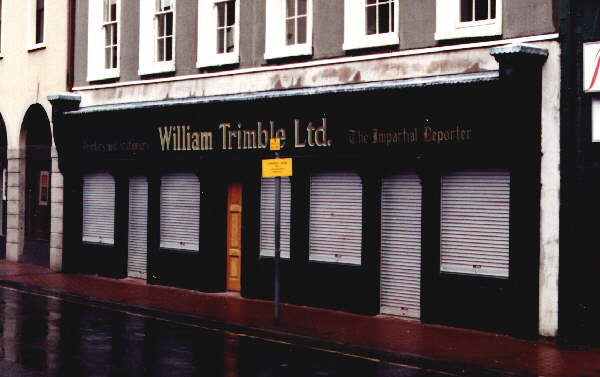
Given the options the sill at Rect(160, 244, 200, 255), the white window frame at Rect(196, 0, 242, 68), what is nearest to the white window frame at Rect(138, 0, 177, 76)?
the white window frame at Rect(196, 0, 242, 68)

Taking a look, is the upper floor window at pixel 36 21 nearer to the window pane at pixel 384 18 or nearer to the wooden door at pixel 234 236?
the wooden door at pixel 234 236

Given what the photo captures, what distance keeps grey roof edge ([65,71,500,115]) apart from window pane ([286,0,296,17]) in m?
1.55

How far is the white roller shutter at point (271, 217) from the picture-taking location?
19.0 m

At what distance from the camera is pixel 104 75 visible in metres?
23.9

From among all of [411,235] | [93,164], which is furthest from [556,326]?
[93,164]

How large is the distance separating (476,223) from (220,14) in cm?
799

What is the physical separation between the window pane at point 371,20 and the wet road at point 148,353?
19.6ft

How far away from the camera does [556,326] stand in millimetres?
14586

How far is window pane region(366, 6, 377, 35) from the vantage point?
57.3 ft

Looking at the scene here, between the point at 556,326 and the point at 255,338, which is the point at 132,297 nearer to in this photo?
the point at 255,338

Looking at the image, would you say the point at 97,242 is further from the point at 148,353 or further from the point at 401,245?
the point at 148,353

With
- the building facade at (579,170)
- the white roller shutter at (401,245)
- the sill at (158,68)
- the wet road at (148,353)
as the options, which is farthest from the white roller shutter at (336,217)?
the sill at (158,68)

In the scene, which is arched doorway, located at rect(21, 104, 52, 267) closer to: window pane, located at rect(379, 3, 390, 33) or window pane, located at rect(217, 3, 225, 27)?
window pane, located at rect(217, 3, 225, 27)

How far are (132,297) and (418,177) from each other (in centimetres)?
640
